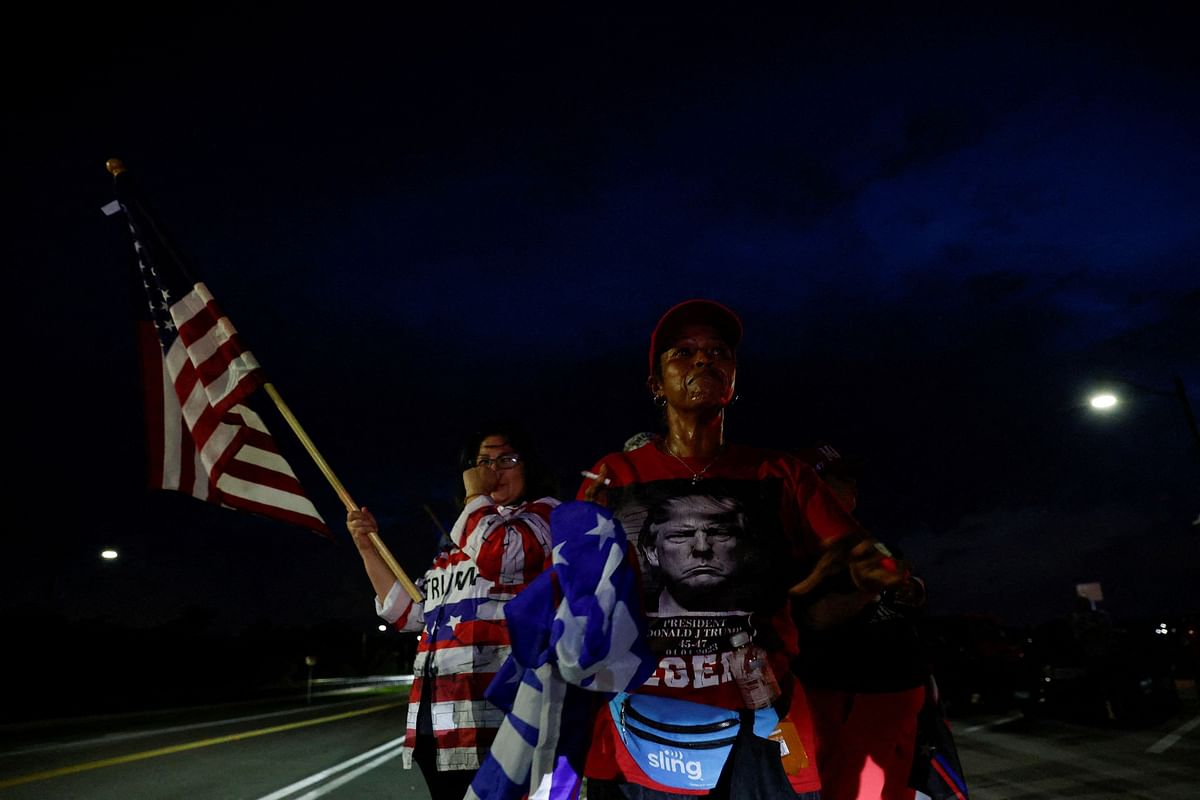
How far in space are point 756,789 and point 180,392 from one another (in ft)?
11.4

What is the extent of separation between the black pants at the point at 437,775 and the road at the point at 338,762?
4945 millimetres

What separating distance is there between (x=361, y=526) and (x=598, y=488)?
6.10ft

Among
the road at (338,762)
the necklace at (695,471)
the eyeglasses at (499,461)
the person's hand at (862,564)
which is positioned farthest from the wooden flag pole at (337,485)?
the road at (338,762)

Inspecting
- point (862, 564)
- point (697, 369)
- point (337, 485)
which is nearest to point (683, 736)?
point (862, 564)

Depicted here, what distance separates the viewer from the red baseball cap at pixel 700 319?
233cm

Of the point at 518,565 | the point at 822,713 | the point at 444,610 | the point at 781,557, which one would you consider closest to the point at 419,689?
the point at 444,610

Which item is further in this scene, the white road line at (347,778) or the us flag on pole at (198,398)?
the white road line at (347,778)

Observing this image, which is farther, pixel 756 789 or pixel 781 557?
pixel 781 557

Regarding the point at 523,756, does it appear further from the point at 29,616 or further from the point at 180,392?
the point at 29,616

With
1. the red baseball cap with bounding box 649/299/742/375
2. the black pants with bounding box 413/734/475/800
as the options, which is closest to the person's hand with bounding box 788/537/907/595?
the red baseball cap with bounding box 649/299/742/375

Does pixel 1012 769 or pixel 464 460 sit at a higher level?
pixel 464 460

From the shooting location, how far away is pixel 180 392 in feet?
13.5

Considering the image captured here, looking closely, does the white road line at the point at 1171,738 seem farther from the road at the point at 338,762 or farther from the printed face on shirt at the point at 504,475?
the printed face on shirt at the point at 504,475

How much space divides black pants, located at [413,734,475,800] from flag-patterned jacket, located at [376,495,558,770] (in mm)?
32
